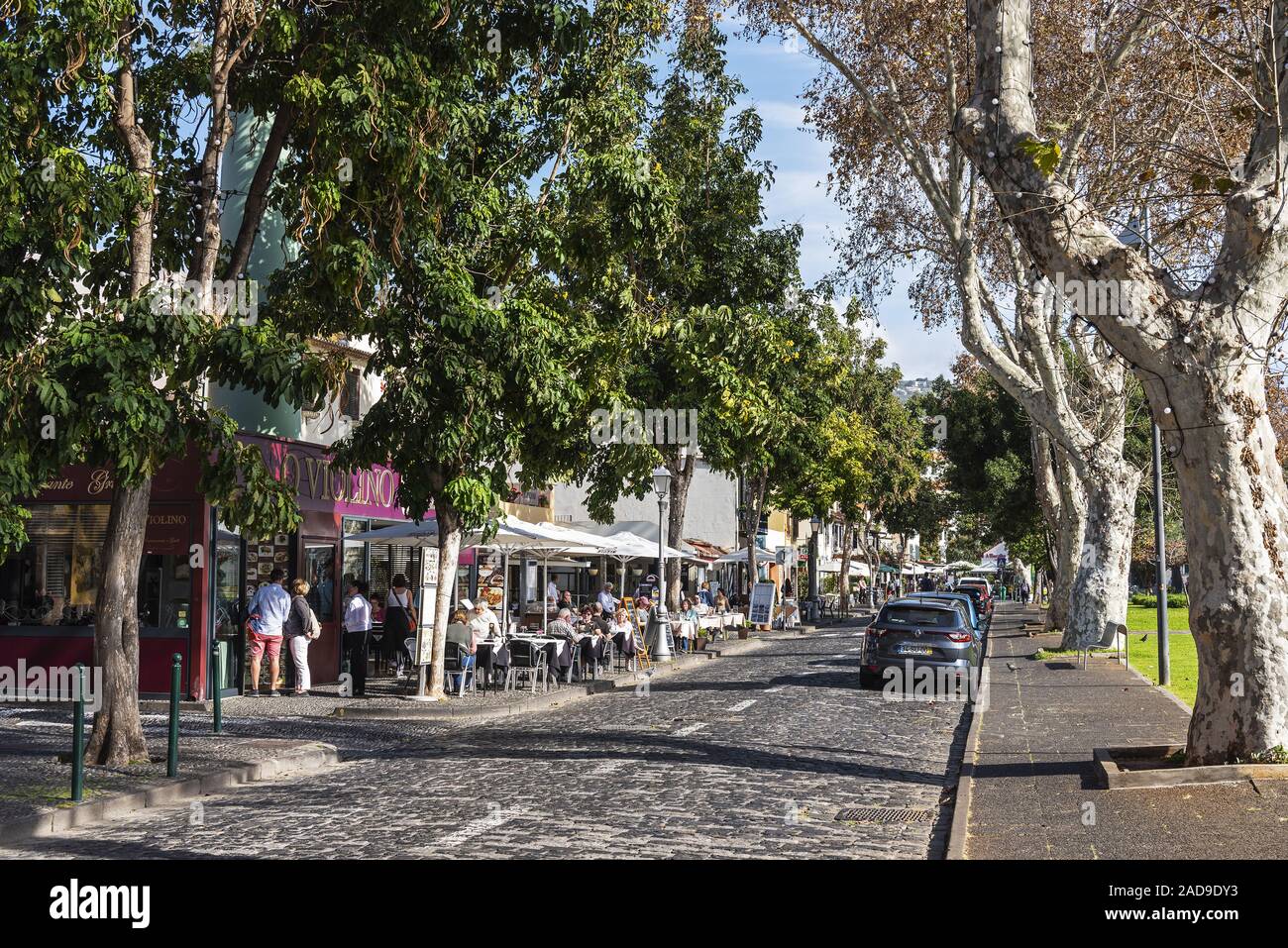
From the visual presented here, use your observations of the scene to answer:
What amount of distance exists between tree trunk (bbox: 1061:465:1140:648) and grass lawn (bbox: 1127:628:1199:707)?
3.56 ft

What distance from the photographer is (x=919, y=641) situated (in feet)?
73.9

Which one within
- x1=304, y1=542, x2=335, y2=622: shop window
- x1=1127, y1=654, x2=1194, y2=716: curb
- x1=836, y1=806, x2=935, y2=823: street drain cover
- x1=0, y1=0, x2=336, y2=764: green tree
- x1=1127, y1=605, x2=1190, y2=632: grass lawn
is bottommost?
x1=1127, y1=605, x2=1190, y2=632: grass lawn

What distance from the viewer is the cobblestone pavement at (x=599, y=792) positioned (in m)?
A: 9.13

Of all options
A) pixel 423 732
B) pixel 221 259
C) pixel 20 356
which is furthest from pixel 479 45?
pixel 423 732

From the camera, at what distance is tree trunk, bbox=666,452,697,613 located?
114ft

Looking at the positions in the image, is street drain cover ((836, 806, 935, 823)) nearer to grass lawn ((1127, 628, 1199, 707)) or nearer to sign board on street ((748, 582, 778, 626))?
grass lawn ((1127, 628, 1199, 707))

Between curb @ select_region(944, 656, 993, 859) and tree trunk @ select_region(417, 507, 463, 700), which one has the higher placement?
tree trunk @ select_region(417, 507, 463, 700)

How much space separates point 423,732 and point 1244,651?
10.1m

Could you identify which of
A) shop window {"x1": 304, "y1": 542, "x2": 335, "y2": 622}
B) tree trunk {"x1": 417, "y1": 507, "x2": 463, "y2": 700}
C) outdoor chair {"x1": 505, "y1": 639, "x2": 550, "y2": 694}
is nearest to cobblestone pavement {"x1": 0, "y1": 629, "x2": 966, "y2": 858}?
tree trunk {"x1": 417, "y1": 507, "x2": 463, "y2": 700}

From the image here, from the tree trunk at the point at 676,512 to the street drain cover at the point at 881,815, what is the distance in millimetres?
23420

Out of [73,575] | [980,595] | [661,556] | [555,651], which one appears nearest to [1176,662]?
[661,556]

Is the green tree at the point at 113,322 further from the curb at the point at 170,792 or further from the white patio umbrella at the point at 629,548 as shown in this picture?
the white patio umbrella at the point at 629,548

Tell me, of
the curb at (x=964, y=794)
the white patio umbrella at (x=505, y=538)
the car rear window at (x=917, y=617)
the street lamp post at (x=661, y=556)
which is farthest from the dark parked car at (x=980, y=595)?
the curb at (x=964, y=794)

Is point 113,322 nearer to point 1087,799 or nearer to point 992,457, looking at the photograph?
point 1087,799
